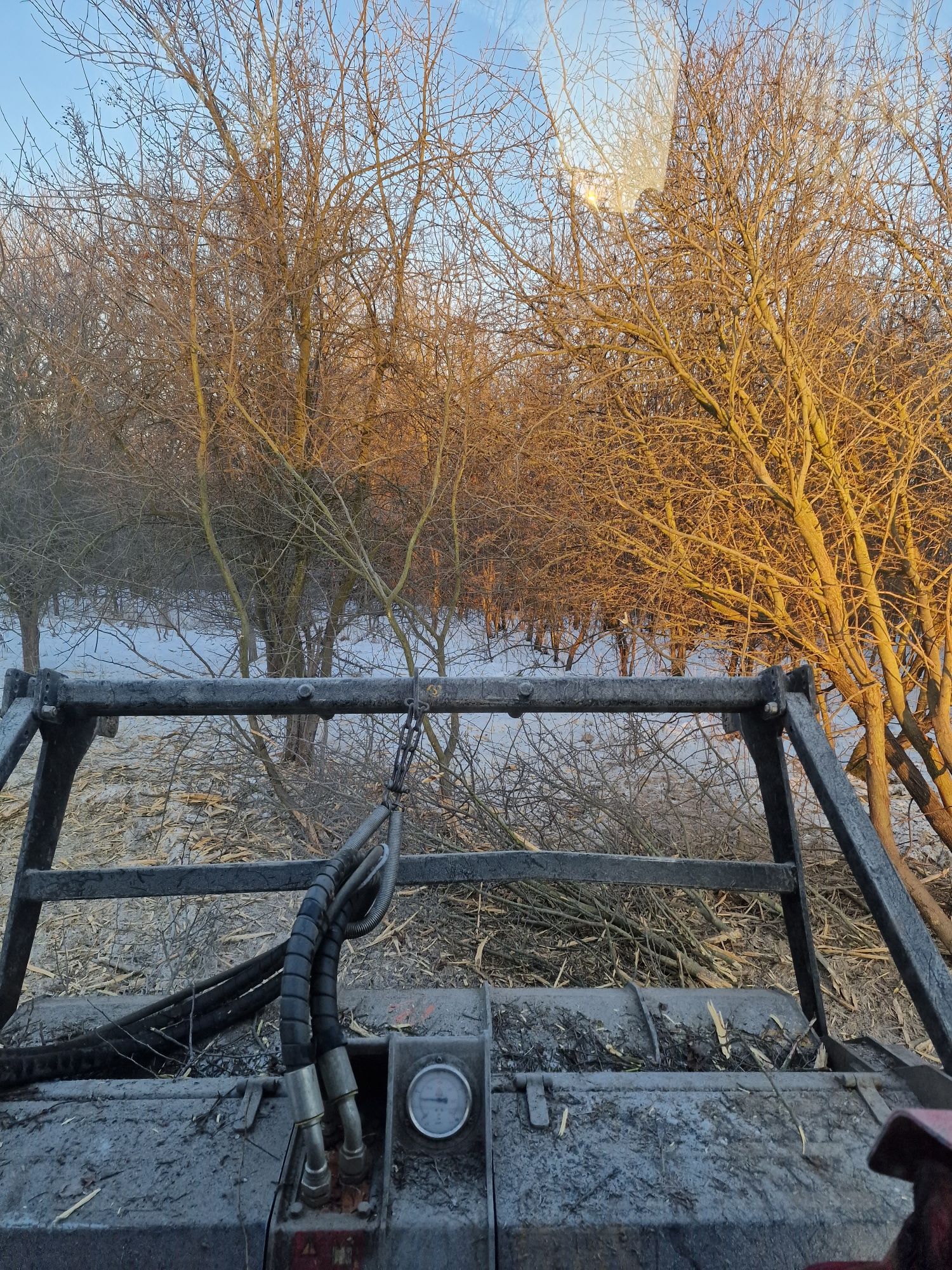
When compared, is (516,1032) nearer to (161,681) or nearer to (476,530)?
(161,681)

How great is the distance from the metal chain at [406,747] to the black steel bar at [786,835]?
36.5 inches

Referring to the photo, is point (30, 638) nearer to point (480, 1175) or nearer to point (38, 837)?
point (38, 837)

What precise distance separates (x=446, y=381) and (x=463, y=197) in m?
1.13

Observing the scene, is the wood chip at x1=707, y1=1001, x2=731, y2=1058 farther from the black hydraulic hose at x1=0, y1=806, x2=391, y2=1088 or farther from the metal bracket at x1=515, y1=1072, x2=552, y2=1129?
the black hydraulic hose at x1=0, y1=806, x2=391, y2=1088

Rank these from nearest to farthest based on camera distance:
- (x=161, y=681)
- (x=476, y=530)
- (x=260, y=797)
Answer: (x=161, y=681), (x=260, y=797), (x=476, y=530)

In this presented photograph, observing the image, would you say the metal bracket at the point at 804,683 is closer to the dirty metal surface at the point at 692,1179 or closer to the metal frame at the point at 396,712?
the metal frame at the point at 396,712

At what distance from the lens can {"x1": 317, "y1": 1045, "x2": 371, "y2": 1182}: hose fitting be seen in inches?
50.6

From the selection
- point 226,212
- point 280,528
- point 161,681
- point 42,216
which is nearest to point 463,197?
point 226,212

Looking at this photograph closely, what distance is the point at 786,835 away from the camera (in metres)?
2.19

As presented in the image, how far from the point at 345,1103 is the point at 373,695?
3.08ft

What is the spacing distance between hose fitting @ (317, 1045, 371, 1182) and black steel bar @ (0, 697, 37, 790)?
3.12 feet

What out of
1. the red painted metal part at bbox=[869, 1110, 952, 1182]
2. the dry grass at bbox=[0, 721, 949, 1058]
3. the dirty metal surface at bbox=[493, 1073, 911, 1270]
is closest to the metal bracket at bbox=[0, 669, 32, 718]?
the dirty metal surface at bbox=[493, 1073, 911, 1270]

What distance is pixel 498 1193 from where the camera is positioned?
139 cm

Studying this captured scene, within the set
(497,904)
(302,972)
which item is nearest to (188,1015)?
(302,972)
